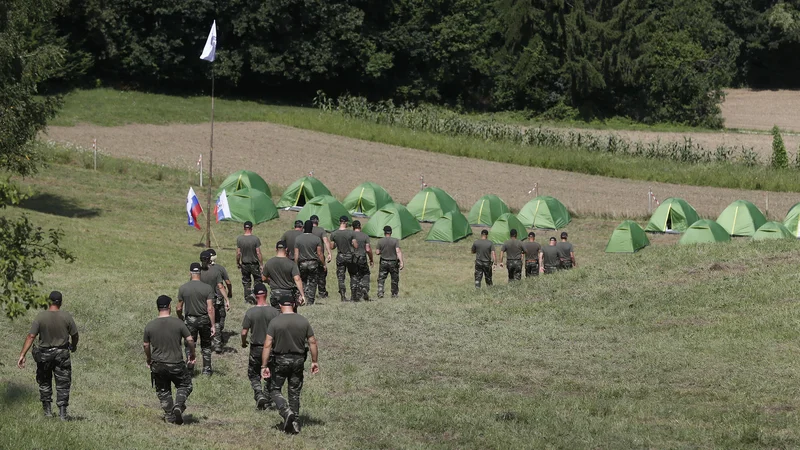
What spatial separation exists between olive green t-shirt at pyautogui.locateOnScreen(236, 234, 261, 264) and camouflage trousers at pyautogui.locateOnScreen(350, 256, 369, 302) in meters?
2.74

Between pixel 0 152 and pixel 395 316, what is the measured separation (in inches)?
491

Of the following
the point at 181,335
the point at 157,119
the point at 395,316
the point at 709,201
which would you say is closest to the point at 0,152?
the point at 395,316

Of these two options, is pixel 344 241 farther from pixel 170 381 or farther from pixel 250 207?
pixel 250 207

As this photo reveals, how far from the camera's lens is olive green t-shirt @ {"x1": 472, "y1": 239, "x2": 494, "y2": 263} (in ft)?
98.2

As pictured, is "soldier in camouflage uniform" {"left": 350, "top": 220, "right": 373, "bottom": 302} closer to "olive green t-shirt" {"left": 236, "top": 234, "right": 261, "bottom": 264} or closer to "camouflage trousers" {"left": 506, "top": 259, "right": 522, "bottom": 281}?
"olive green t-shirt" {"left": 236, "top": 234, "right": 261, "bottom": 264}

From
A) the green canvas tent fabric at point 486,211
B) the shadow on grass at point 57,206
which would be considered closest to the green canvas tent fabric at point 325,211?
the green canvas tent fabric at point 486,211

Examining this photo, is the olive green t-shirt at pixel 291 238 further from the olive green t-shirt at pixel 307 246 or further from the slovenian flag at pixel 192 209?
the slovenian flag at pixel 192 209

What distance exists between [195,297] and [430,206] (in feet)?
75.9

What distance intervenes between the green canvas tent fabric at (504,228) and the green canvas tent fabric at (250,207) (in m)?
7.84

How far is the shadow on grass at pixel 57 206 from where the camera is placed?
40.8 m

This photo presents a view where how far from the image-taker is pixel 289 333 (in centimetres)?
1588

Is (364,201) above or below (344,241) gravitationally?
below

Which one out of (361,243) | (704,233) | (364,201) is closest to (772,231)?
(704,233)

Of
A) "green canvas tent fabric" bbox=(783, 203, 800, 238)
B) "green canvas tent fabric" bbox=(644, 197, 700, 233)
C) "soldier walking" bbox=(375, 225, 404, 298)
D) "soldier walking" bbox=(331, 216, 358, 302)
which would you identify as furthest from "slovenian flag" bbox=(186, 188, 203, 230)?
"green canvas tent fabric" bbox=(783, 203, 800, 238)
